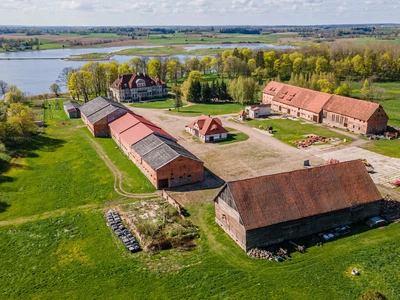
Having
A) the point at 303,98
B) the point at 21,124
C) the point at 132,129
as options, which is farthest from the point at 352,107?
the point at 21,124

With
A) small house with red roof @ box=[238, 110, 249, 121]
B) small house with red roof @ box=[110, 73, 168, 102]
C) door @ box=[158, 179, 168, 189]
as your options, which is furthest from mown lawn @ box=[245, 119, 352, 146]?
small house with red roof @ box=[110, 73, 168, 102]

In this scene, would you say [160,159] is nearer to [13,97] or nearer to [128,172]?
[128,172]

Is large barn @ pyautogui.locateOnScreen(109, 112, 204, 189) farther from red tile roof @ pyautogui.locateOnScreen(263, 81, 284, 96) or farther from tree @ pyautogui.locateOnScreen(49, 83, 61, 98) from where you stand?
tree @ pyautogui.locateOnScreen(49, 83, 61, 98)

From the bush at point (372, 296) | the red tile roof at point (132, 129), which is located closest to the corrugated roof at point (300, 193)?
the bush at point (372, 296)

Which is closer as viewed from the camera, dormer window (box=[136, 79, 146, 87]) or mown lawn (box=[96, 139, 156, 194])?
mown lawn (box=[96, 139, 156, 194])

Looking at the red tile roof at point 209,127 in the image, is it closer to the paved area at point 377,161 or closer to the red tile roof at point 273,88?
the paved area at point 377,161
